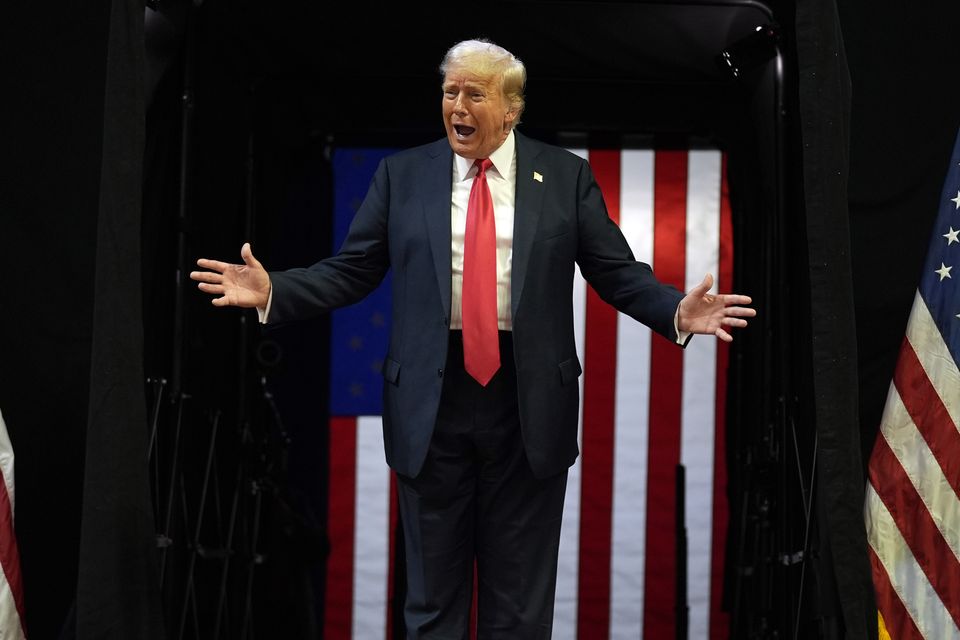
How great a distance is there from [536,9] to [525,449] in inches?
52.8

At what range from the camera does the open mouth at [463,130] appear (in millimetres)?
2393

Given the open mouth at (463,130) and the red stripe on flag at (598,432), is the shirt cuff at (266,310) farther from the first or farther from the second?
the red stripe on flag at (598,432)

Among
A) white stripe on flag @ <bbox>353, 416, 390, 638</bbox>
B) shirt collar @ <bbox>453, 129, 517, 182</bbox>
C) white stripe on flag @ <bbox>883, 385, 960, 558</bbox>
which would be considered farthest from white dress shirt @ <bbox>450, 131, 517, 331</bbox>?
white stripe on flag @ <bbox>353, 416, 390, 638</bbox>

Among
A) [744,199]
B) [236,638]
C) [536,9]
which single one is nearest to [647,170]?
[744,199]

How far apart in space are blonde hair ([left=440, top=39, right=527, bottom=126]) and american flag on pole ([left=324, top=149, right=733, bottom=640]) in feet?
4.18

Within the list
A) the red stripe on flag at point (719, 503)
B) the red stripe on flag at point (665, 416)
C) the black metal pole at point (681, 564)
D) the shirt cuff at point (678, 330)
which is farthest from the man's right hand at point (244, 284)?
the red stripe on flag at point (719, 503)

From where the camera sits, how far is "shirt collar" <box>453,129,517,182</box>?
247 centimetres

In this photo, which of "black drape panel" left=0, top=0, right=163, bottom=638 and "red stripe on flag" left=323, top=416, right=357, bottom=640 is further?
"red stripe on flag" left=323, top=416, right=357, bottom=640

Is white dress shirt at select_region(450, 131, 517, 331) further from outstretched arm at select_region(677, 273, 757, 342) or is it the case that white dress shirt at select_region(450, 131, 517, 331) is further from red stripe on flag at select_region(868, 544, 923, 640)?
red stripe on flag at select_region(868, 544, 923, 640)

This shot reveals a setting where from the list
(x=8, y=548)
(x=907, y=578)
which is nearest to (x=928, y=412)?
(x=907, y=578)

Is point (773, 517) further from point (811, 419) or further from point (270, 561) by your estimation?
point (270, 561)

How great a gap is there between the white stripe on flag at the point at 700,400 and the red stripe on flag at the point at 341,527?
3.53 feet

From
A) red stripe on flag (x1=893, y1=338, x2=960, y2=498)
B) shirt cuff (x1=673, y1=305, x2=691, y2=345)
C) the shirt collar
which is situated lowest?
red stripe on flag (x1=893, y1=338, x2=960, y2=498)

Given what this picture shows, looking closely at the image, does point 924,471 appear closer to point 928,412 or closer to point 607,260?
point 928,412
